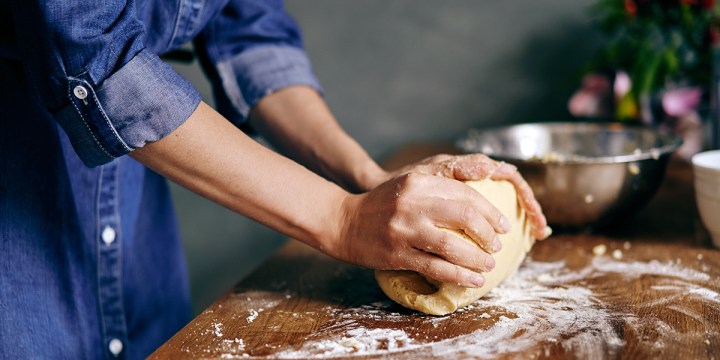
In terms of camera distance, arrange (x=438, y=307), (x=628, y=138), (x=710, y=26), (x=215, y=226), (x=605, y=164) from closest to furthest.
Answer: (x=438, y=307)
(x=605, y=164)
(x=628, y=138)
(x=710, y=26)
(x=215, y=226)

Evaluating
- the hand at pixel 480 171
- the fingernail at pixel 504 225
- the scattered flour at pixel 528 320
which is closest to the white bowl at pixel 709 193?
the scattered flour at pixel 528 320

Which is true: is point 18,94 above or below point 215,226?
above

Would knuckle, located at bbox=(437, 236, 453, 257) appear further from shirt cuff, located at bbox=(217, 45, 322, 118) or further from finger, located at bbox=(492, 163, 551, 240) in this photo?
shirt cuff, located at bbox=(217, 45, 322, 118)

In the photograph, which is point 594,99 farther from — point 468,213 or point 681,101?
point 468,213

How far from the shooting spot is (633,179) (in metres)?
1.14

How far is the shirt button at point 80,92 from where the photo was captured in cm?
73

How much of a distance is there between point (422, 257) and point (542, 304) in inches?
7.0

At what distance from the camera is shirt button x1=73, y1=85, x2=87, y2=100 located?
0.73 metres

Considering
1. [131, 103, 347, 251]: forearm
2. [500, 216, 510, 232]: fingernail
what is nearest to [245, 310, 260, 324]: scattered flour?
[131, 103, 347, 251]: forearm

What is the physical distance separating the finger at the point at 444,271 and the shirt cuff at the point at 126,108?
316 mm

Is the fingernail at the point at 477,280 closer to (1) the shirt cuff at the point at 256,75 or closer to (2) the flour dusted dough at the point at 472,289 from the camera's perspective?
(2) the flour dusted dough at the point at 472,289

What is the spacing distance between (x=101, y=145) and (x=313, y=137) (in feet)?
1.42

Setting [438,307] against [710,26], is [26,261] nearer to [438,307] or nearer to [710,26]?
[438,307]

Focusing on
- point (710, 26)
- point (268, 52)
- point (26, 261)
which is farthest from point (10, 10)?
point (710, 26)
